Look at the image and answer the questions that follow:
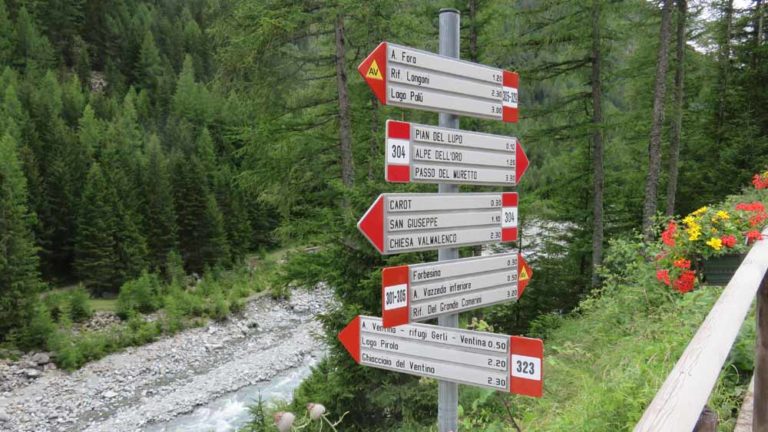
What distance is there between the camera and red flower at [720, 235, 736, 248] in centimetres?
500

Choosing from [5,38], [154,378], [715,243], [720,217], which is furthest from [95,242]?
[5,38]

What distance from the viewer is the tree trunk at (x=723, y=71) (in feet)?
52.8

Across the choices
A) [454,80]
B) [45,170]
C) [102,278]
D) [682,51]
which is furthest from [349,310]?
[45,170]

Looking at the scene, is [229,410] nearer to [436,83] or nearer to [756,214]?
[756,214]

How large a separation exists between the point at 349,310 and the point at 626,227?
10.8 m

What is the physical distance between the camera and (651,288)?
539 centimetres

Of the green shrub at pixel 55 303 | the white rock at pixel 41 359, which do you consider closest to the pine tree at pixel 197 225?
the green shrub at pixel 55 303

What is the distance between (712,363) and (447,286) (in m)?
1.16

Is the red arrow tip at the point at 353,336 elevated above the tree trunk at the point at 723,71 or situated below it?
below

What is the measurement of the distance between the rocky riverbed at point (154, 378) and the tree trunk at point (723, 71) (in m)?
13.0

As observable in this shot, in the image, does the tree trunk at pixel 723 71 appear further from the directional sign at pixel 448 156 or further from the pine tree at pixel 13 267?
the pine tree at pixel 13 267

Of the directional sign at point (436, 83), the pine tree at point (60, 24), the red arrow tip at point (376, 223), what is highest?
the pine tree at point (60, 24)

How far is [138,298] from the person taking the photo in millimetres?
26781

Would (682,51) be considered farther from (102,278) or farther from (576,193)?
(102,278)
